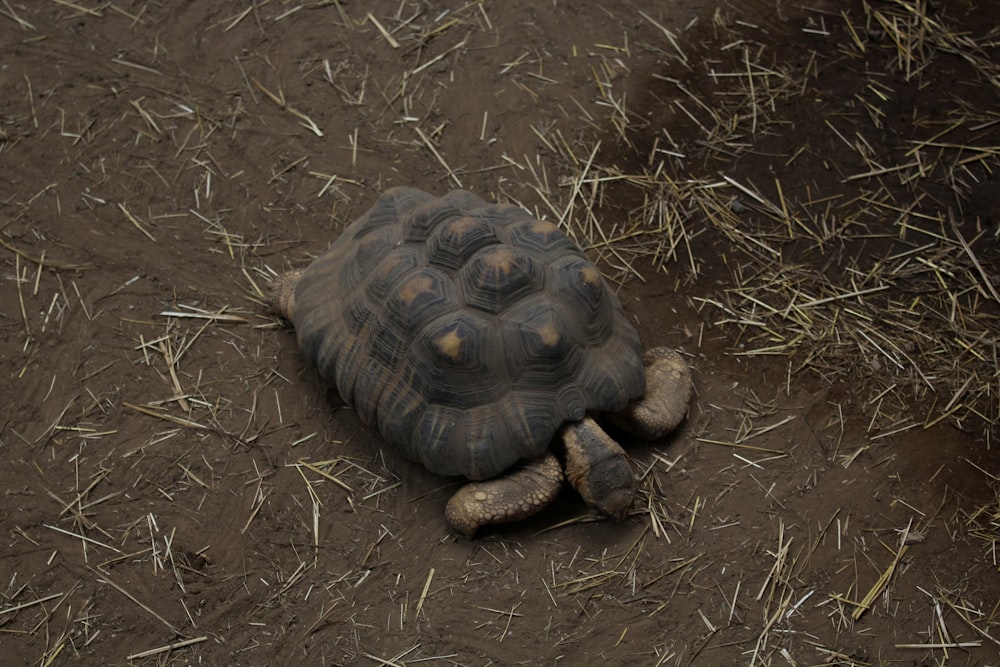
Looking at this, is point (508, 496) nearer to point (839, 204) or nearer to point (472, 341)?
point (472, 341)

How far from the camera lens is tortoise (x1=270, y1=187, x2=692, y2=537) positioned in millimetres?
3453

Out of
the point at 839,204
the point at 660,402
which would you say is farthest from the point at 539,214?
the point at 839,204

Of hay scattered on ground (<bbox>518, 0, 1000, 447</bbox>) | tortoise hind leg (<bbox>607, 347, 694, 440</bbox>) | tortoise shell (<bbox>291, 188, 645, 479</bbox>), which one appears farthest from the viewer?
hay scattered on ground (<bbox>518, 0, 1000, 447</bbox>)

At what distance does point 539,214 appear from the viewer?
178 inches

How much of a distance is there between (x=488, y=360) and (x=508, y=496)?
0.55 m

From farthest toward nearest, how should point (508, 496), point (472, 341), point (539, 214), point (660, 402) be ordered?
point (539, 214)
point (660, 402)
point (508, 496)
point (472, 341)

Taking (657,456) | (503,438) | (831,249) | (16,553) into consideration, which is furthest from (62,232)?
(831,249)

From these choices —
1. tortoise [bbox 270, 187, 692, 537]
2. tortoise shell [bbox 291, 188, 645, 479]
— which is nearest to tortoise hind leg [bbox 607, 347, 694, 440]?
tortoise [bbox 270, 187, 692, 537]

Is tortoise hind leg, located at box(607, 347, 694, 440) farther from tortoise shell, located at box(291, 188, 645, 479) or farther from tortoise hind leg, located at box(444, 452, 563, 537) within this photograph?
tortoise hind leg, located at box(444, 452, 563, 537)

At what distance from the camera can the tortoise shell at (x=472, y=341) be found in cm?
345

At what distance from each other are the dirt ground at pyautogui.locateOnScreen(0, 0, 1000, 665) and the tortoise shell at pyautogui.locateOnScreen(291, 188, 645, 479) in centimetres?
38

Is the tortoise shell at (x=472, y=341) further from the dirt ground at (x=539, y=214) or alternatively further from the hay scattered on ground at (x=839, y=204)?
the hay scattered on ground at (x=839, y=204)

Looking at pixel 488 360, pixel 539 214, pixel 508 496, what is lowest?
pixel 508 496

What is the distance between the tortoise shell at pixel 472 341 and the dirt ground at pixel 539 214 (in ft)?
A: 1.25
